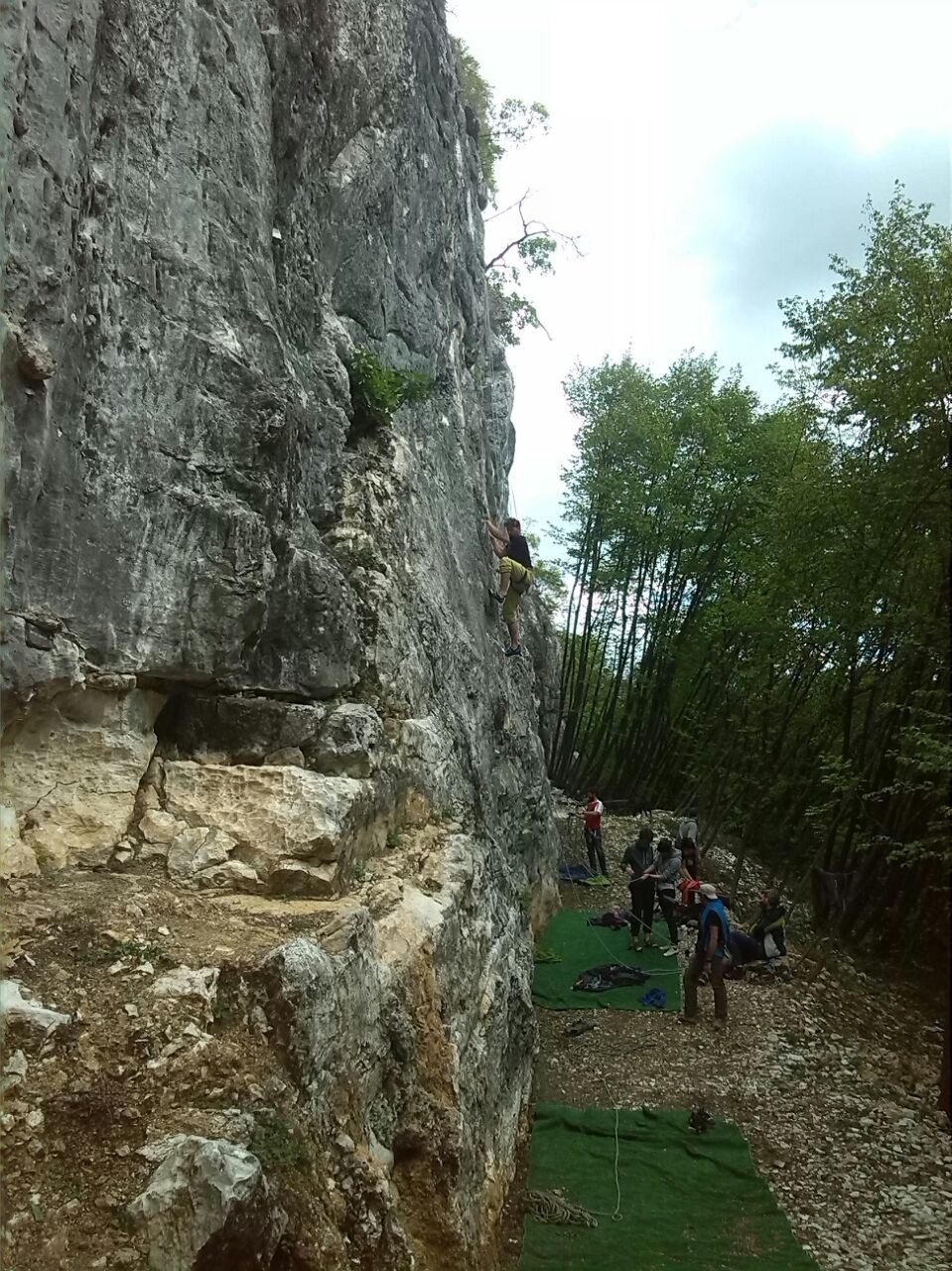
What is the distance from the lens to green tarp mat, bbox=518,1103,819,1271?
498cm

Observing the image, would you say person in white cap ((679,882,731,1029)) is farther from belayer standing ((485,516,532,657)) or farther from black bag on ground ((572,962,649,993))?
belayer standing ((485,516,532,657))

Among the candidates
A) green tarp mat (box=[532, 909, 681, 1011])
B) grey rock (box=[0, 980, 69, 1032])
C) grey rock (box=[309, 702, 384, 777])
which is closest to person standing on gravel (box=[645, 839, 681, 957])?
green tarp mat (box=[532, 909, 681, 1011])

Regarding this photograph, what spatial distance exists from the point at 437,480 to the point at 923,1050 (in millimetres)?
7791

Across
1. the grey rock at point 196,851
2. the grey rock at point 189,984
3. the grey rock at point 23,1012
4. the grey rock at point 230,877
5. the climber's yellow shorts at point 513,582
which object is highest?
the climber's yellow shorts at point 513,582

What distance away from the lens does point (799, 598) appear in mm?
11719

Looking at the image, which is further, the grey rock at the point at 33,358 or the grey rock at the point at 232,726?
the grey rock at the point at 232,726

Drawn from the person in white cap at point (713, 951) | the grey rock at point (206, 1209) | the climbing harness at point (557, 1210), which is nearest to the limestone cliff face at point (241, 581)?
the climbing harness at point (557, 1210)

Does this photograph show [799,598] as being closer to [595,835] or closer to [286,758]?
[595,835]

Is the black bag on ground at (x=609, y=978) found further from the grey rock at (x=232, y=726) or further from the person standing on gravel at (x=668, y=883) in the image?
the grey rock at (x=232, y=726)

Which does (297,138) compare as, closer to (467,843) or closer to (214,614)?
(214,614)

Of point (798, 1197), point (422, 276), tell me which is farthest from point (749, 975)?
point (422, 276)

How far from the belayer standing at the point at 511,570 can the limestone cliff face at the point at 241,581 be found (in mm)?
3588

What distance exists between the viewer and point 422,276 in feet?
32.9

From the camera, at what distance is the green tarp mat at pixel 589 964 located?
9.00m
